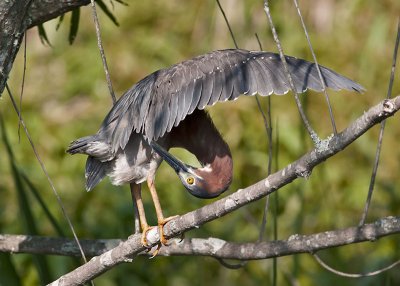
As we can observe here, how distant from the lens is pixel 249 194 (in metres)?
2.03

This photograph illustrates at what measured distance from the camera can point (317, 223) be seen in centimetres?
489

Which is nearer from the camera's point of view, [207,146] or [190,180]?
[190,180]

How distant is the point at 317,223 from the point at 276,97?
1.08 meters

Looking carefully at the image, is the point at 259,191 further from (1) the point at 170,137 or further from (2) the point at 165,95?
(1) the point at 170,137

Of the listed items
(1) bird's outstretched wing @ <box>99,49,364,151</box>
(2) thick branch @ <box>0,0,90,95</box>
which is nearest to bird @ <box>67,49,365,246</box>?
(1) bird's outstretched wing @ <box>99,49,364,151</box>

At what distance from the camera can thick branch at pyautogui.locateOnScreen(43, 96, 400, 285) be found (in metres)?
1.82

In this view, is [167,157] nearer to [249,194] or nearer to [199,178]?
[199,178]

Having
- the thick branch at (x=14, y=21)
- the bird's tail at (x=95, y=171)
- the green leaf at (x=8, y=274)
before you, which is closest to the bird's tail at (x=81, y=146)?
the bird's tail at (x=95, y=171)

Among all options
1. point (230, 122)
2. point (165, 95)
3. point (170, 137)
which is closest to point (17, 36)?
point (165, 95)

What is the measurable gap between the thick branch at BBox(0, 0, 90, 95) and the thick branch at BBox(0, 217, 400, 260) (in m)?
0.56

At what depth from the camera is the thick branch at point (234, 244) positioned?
→ 2264 mm

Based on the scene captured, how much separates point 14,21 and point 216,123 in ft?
10.4

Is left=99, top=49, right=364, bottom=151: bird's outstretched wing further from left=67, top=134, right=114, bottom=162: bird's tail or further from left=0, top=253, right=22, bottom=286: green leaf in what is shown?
left=0, top=253, right=22, bottom=286: green leaf

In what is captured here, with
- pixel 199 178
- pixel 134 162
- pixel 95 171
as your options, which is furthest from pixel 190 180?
pixel 95 171
